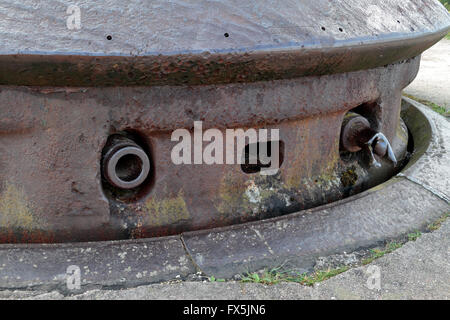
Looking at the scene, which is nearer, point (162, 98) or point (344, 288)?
point (344, 288)

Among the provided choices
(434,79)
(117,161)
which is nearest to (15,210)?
(117,161)

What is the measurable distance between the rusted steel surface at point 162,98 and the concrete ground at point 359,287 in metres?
0.33

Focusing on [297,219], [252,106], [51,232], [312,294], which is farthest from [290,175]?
[51,232]

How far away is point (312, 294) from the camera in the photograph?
1.63 m

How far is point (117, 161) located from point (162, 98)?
0.90 feet

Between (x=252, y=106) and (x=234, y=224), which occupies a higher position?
(x=252, y=106)

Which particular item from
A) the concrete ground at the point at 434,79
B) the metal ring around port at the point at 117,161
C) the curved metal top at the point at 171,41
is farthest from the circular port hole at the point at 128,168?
the concrete ground at the point at 434,79

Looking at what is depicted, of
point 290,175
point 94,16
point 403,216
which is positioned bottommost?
point 403,216

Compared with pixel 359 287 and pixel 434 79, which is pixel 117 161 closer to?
pixel 359 287

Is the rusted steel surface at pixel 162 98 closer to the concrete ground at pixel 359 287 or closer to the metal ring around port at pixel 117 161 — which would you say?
the metal ring around port at pixel 117 161

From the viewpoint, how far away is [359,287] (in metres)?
1.67

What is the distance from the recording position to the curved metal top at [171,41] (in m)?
1.63
